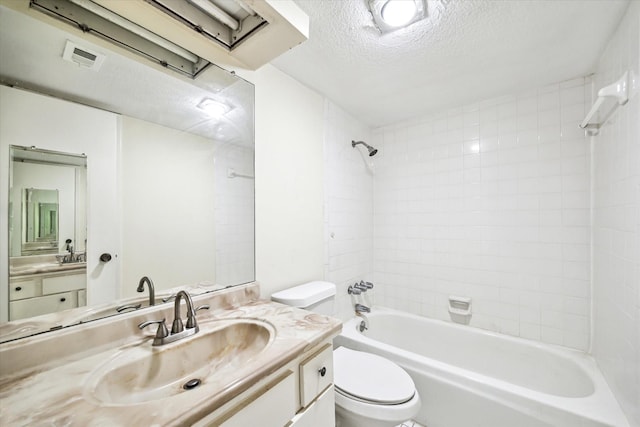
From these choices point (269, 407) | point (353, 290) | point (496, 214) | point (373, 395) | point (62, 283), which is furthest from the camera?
point (353, 290)

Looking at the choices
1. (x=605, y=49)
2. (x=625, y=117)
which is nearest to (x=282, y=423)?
(x=625, y=117)

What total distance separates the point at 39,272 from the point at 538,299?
2.75 m

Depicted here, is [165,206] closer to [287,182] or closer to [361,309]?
[287,182]

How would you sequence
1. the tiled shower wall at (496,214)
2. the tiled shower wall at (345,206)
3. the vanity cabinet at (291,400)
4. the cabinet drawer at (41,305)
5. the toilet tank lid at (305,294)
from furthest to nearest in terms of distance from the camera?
1. the tiled shower wall at (345,206)
2. the tiled shower wall at (496,214)
3. the toilet tank lid at (305,294)
4. the cabinet drawer at (41,305)
5. the vanity cabinet at (291,400)

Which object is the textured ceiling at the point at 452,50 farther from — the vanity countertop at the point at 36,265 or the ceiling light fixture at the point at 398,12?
the vanity countertop at the point at 36,265

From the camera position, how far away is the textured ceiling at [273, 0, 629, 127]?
1153 millimetres

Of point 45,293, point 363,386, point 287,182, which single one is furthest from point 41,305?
point 363,386

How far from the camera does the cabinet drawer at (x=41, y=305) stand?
785mm

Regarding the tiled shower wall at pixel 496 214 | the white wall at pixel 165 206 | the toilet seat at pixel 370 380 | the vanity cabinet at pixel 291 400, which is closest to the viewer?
the vanity cabinet at pixel 291 400

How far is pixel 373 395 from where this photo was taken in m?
1.25

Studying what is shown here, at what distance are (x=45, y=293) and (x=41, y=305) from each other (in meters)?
0.04

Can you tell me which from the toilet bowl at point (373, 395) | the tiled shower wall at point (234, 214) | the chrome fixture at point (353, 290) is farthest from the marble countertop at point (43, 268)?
the chrome fixture at point (353, 290)

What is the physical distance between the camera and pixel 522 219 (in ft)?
6.30

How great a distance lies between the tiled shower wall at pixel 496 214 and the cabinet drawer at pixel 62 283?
2.24 m
